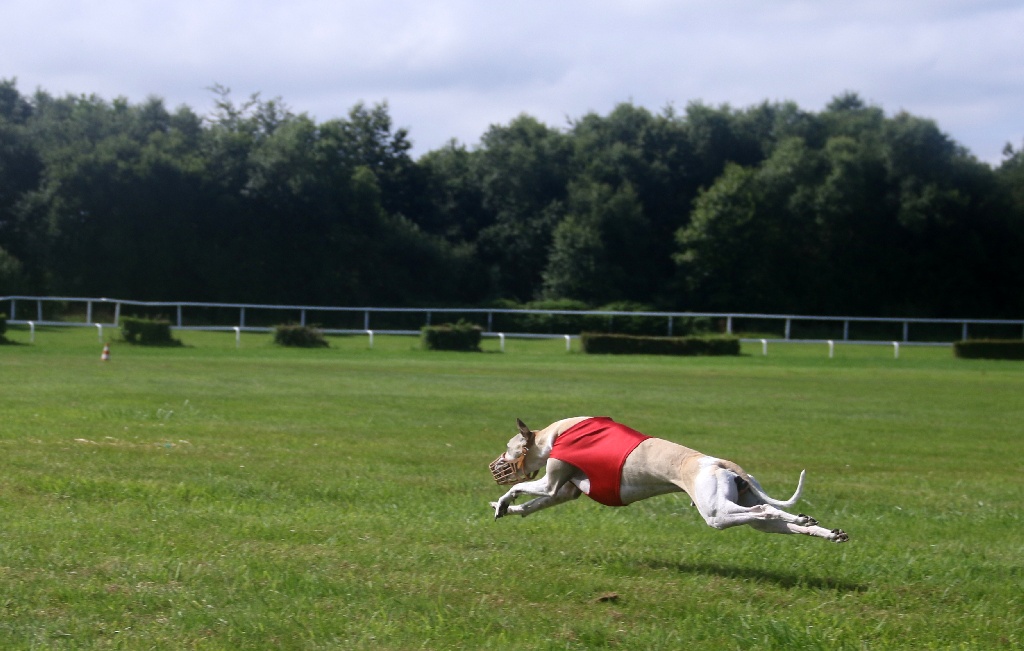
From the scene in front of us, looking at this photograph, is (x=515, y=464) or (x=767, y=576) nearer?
(x=767, y=576)

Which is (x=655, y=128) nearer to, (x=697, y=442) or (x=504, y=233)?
(x=504, y=233)

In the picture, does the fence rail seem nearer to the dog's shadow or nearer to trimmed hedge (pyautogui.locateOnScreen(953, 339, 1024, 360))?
trimmed hedge (pyautogui.locateOnScreen(953, 339, 1024, 360))

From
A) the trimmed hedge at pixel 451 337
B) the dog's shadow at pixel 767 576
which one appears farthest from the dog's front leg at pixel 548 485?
the trimmed hedge at pixel 451 337

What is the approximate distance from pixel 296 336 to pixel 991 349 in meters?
27.6

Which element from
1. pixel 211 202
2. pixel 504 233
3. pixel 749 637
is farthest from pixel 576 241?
pixel 749 637

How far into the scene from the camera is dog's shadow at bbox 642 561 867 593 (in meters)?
7.82

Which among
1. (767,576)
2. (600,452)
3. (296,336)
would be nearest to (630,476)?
(600,452)

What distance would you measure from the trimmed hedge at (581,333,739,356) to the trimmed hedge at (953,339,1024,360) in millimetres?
9306

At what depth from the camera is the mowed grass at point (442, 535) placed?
641 centimetres

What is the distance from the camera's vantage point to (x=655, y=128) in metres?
75.6

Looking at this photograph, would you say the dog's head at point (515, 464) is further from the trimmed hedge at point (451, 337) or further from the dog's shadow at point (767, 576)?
the trimmed hedge at point (451, 337)

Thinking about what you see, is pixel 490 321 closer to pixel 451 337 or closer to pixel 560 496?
pixel 451 337

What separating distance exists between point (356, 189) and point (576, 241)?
46.8 ft

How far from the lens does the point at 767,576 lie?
8.09 m
